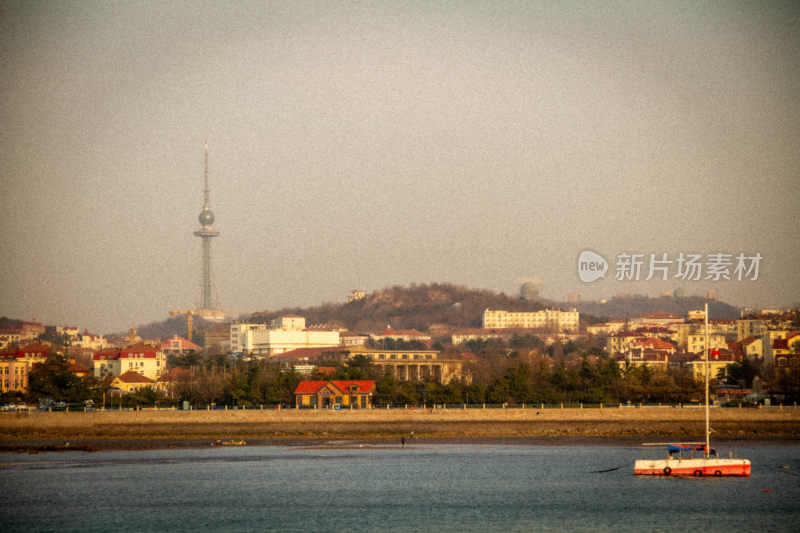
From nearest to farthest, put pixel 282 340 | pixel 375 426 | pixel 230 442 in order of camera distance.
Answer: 1. pixel 230 442
2. pixel 375 426
3. pixel 282 340

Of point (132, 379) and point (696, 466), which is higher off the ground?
point (132, 379)

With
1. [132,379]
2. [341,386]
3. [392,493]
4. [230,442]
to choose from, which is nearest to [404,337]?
[132,379]

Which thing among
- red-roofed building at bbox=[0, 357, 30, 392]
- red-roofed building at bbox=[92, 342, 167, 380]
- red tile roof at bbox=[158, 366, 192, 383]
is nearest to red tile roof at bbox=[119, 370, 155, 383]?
red tile roof at bbox=[158, 366, 192, 383]

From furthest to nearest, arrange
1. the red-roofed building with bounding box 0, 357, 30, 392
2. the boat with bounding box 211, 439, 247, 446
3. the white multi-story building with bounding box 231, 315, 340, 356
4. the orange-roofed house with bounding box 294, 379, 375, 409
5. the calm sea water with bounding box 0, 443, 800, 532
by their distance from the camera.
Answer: the white multi-story building with bounding box 231, 315, 340, 356, the red-roofed building with bounding box 0, 357, 30, 392, the orange-roofed house with bounding box 294, 379, 375, 409, the boat with bounding box 211, 439, 247, 446, the calm sea water with bounding box 0, 443, 800, 532

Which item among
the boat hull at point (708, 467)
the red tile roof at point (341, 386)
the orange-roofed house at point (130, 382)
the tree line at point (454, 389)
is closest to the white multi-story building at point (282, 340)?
the orange-roofed house at point (130, 382)

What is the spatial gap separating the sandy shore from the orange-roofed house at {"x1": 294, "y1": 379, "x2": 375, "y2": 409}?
5.45 m

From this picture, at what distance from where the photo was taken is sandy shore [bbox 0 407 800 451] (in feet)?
203

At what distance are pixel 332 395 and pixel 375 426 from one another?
29.6ft

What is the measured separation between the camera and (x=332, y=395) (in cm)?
7494

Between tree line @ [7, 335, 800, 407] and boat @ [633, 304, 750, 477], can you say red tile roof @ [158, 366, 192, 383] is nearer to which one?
tree line @ [7, 335, 800, 407]

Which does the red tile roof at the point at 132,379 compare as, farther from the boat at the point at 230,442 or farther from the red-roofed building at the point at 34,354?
the boat at the point at 230,442

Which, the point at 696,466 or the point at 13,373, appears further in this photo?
the point at 13,373

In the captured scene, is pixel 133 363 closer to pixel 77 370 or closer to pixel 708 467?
pixel 77 370

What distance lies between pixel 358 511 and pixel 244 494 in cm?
610
